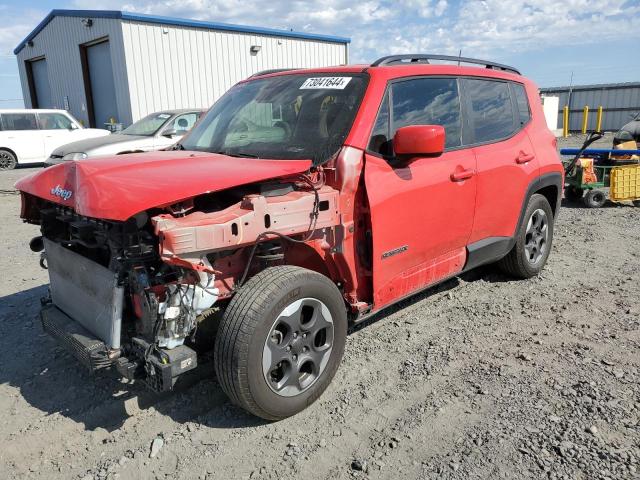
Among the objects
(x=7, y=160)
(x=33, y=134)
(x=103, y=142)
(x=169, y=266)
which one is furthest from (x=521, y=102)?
(x=7, y=160)

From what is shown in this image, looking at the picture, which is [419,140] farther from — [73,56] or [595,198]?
[73,56]

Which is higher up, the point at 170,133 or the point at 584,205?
the point at 170,133

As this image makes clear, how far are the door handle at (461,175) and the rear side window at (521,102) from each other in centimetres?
124

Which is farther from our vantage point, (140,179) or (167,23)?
(167,23)

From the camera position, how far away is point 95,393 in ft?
11.3

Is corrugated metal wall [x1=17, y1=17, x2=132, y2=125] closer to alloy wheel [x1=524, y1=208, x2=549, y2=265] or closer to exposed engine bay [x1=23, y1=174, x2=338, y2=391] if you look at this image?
alloy wheel [x1=524, y1=208, x2=549, y2=265]

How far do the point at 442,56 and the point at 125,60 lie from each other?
15.0 metres

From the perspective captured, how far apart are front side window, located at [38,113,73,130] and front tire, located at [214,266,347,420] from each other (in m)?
15.7

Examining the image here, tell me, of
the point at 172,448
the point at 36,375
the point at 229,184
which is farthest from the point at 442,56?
the point at 36,375

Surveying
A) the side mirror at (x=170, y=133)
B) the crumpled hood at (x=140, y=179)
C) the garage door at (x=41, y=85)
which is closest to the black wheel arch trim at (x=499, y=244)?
the crumpled hood at (x=140, y=179)

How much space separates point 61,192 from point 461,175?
2.72m

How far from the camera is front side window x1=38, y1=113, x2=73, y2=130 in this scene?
16.1 m

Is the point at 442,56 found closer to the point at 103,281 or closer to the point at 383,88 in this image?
the point at 383,88

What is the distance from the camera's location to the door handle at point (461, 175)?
12.9 feet
